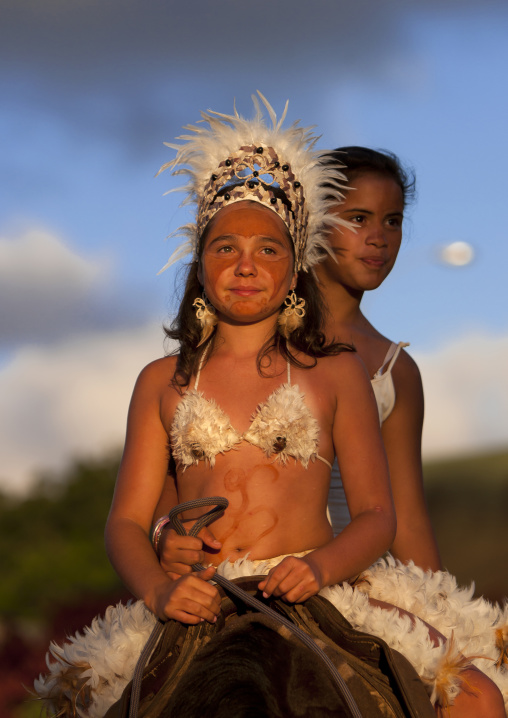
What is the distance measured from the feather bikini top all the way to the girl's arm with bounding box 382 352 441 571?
111cm

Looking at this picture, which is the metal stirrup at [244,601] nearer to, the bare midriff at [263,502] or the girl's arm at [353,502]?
the girl's arm at [353,502]

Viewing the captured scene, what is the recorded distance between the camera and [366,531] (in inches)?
126

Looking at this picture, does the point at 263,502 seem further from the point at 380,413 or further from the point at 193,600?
the point at 380,413

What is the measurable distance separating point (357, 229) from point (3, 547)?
779 inches

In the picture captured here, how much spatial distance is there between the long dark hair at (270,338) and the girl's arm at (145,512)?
12 centimetres

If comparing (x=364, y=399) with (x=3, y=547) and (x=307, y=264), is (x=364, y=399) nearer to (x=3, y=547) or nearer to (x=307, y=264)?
(x=307, y=264)

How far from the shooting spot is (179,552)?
10.0 feet

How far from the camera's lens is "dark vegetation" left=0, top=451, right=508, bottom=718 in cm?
1997

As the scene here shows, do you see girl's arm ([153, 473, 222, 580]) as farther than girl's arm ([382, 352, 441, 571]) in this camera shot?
No

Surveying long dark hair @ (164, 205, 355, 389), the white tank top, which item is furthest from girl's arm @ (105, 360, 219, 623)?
the white tank top

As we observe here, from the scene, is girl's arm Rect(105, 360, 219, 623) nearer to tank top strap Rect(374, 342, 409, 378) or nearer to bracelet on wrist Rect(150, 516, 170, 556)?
bracelet on wrist Rect(150, 516, 170, 556)

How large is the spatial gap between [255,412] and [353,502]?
538mm

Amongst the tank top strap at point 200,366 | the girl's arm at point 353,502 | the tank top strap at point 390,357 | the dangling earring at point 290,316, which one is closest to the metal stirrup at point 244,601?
the girl's arm at point 353,502

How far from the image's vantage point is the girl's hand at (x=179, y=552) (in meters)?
3.03
